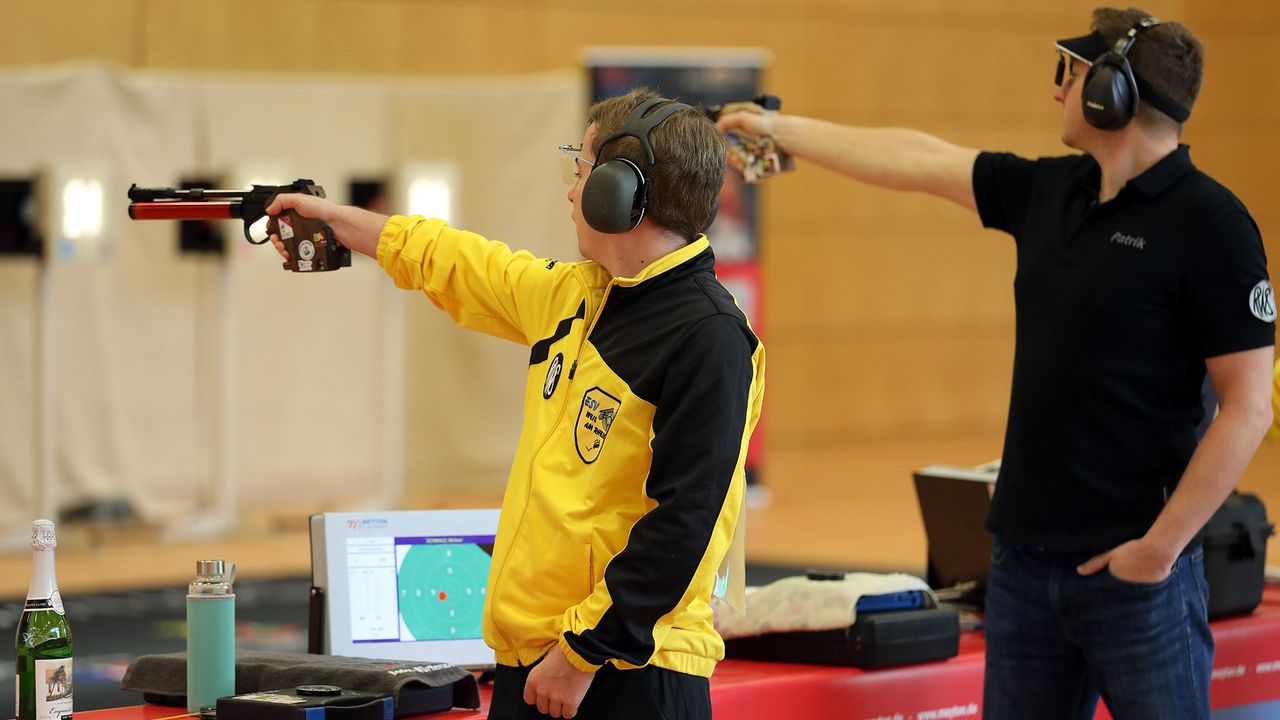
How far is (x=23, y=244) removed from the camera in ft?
23.3

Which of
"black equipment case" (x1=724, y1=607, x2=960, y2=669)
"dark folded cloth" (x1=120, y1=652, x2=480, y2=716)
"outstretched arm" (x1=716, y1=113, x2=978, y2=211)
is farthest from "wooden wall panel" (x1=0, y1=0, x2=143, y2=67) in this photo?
"black equipment case" (x1=724, y1=607, x2=960, y2=669)

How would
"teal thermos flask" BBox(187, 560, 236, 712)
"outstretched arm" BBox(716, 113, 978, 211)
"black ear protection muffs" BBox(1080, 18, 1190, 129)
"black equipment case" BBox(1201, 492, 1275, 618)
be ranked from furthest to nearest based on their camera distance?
"black equipment case" BBox(1201, 492, 1275, 618) → "outstretched arm" BBox(716, 113, 978, 211) → "black ear protection muffs" BBox(1080, 18, 1190, 129) → "teal thermos flask" BBox(187, 560, 236, 712)

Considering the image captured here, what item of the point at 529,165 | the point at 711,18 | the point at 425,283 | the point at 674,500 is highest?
the point at 711,18

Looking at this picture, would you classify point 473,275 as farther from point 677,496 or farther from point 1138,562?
point 1138,562

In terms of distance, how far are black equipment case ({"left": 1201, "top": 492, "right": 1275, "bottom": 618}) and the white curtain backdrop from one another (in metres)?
5.21

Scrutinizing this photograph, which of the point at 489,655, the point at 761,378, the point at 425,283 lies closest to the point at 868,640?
the point at 489,655

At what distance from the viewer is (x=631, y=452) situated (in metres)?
1.95

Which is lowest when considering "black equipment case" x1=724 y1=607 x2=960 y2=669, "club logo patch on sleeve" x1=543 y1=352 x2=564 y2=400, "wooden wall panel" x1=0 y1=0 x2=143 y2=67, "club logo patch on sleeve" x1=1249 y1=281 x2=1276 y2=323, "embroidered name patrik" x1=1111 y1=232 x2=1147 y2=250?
"black equipment case" x1=724 y1=607 x2=960 y2=669

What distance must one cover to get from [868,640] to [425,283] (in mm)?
1032

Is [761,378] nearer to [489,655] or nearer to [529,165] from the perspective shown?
[489,655]

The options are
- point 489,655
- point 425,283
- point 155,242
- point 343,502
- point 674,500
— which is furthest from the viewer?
point 343,502

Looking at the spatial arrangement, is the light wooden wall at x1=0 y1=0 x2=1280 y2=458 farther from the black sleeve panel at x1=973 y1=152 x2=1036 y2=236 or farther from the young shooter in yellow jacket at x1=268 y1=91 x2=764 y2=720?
the young shooter in yellow jacket at x1=268 y1=91 x2=764 y2=720

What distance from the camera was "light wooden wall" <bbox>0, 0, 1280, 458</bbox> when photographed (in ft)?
34.6

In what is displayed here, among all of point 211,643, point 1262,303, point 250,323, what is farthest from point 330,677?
point 250,323
